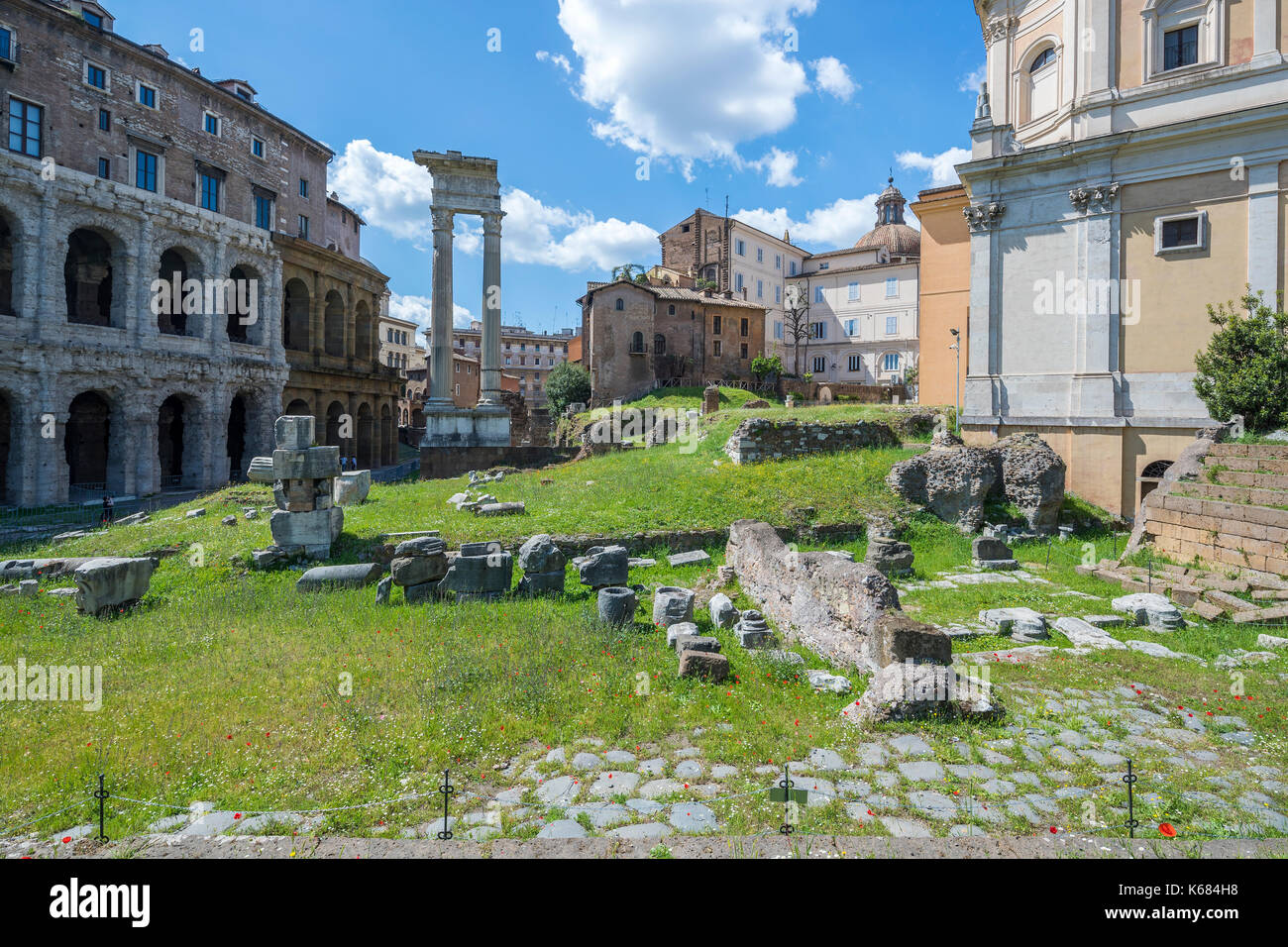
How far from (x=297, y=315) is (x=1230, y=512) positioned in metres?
39.3

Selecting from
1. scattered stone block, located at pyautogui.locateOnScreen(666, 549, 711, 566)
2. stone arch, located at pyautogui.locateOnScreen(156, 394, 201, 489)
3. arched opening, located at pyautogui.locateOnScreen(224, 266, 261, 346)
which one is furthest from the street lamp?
arched opening, located at pyautogui.locateOnScreen(224, 266, 261, 346)

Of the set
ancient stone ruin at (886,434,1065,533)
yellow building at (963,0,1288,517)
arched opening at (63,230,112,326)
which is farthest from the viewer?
arched opening at (63,230,112,326)

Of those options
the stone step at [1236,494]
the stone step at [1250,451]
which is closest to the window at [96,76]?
the stone step at [1236,494]

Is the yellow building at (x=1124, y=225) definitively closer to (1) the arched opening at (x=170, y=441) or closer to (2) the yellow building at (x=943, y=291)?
(2) the yellow building at (x=943, y=291)

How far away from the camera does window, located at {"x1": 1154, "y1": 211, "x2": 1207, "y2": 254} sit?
17.5 metres

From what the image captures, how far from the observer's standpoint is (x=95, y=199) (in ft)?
81.1

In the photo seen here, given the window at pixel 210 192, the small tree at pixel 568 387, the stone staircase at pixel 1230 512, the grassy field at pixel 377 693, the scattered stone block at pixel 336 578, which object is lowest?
the grassy field at pixel 377 693

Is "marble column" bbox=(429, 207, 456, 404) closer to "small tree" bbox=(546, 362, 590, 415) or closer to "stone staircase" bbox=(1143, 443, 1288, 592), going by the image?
"stone staircase" bbox=(1143, 443, 1288, 592)

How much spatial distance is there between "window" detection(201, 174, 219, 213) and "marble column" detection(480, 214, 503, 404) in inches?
598

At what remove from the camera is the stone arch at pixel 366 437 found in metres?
38.1

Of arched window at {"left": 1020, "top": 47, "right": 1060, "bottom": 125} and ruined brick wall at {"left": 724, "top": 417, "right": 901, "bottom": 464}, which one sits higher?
arched window at {"left": 1020, "top": 47, "right": 1060, "bottom": 125}

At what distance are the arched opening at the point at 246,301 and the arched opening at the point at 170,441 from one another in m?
4.52
